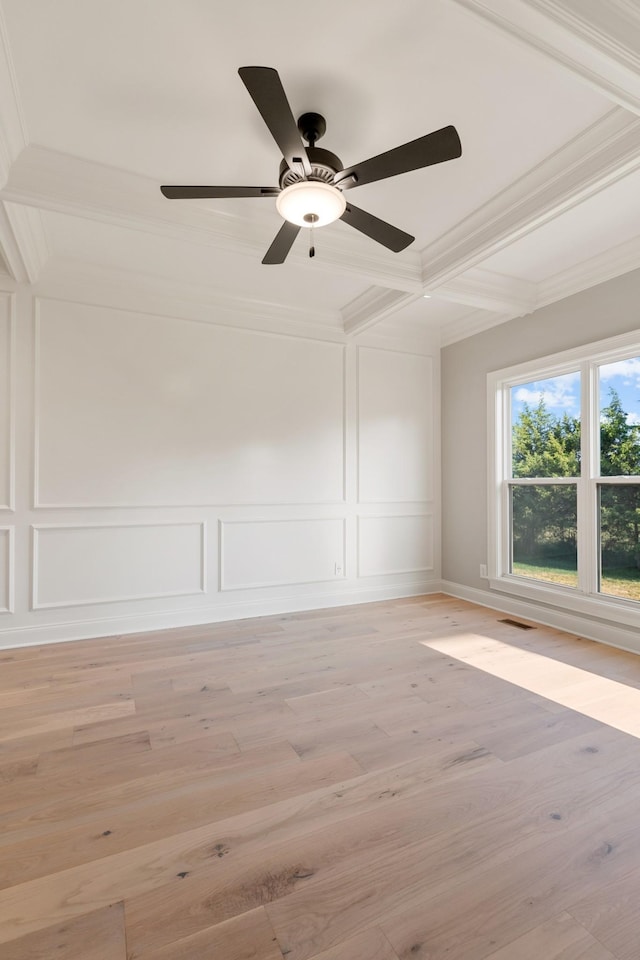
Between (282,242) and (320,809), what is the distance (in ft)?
8.38

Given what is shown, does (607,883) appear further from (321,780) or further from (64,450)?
(64,450)

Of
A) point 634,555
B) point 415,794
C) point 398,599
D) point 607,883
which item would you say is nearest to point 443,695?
point 415,794

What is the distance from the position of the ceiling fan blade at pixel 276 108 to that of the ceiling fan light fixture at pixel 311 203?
6cm

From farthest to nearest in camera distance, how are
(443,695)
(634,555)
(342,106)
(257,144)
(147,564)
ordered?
(147,564), (634,555), (443,695), (257,144), (342,106)

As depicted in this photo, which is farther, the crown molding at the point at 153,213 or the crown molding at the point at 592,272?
the crown molding at the point at 592,272

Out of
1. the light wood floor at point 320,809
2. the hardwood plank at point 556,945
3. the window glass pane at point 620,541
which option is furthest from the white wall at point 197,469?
the hardwood plank at point 556,945

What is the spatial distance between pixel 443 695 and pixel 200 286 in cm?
349

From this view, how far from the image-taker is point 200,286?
3.87 meters

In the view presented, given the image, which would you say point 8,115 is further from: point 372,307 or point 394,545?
point 394,545

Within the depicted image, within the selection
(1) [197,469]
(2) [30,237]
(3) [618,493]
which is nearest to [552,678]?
(3) [618,493]

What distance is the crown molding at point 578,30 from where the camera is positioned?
4.86 feet

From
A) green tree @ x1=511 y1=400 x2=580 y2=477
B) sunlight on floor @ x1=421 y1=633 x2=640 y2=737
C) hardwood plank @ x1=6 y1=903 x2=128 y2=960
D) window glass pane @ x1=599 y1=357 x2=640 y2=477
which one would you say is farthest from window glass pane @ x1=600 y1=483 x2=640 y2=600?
hardwood plank @ x1=6 y1=903 x2=128 y2=960

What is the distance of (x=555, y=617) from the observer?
3.84 metres

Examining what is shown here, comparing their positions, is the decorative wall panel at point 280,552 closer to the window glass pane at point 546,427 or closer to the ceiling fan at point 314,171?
the window glass pane at point 546,427
